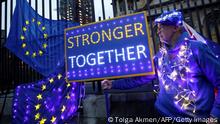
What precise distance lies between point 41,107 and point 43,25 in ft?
5.66

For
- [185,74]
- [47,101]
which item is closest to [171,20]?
[185,74]

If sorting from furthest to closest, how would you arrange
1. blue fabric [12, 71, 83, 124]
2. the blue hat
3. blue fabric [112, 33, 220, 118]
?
blue fabric [12, 71, 83, 124]
the blue hat
blue fabric [112, 33, 220, 118]

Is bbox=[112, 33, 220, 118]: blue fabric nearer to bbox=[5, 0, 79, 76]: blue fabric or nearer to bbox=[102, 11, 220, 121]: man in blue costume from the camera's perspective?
bbox=[102, 11, 220, 121]: man in blue costume

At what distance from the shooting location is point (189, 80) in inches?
93.6

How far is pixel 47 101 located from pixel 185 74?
274 centimetres

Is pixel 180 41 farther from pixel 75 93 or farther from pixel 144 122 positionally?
pixel 75 93

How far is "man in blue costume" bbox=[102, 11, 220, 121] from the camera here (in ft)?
7.29

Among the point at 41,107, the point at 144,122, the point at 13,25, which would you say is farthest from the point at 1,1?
the point at 144,122

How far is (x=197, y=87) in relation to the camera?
2.31 m

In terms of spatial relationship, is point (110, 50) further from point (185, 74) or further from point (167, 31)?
point (185, 74)

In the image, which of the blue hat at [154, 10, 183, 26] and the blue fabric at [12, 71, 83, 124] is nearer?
the blue hat at [154, 10, 183, 26]

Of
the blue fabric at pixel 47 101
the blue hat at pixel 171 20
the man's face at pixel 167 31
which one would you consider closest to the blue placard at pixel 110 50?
the blue fabric at pixel 47 101

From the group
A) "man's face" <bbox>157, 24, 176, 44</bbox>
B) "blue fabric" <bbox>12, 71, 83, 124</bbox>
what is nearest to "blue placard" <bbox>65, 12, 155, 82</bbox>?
"blue fabric" <bbox>12, 71, 83, 124</bbox>

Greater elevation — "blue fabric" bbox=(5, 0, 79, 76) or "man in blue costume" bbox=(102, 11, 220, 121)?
"blue fabric" bbox=(5, 0, 79, 76)
